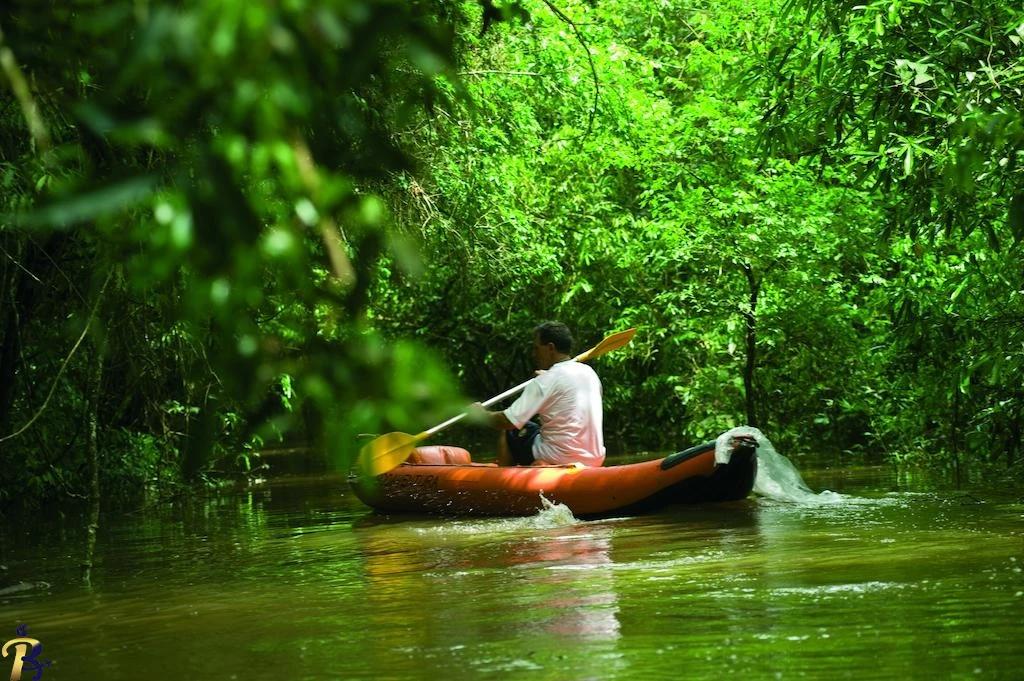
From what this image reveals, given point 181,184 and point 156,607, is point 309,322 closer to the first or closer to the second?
point 181,184

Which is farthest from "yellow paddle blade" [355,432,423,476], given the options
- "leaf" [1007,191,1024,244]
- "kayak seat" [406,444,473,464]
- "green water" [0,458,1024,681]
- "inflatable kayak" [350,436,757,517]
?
"leaf" [1007,191,1024,244]

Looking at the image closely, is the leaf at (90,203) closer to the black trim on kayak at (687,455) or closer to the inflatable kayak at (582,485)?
the inflatable kayak at (582,485)

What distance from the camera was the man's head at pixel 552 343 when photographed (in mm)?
9178

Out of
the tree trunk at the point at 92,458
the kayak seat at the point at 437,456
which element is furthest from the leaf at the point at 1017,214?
the kayak seat at the point at 437,456

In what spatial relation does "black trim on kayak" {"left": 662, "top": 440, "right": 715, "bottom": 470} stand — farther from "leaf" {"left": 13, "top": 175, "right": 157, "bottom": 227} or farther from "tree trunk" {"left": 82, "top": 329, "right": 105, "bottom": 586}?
"leaf" {"left": 13, "top": 175, "right": 157, "bottom": 227}

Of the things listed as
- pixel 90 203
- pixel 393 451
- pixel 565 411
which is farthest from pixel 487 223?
pixel 90 203

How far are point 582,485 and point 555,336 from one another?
114cm

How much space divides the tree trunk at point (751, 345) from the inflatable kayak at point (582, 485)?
181 inches

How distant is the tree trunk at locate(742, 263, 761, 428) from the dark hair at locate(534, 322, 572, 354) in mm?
4249

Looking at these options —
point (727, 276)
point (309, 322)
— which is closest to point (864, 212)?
point (727, 276)

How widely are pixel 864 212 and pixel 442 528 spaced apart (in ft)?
19.1

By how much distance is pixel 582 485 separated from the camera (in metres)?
8.52

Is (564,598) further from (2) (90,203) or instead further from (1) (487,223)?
(1) (487,223)

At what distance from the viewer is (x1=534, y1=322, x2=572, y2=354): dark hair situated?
30.1 ft
